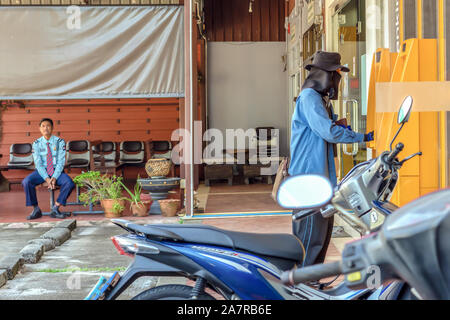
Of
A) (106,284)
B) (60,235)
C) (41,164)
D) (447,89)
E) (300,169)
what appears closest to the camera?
(106,284)

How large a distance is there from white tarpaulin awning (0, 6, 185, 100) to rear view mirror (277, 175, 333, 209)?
5629 mm

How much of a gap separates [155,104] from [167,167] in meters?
5.54

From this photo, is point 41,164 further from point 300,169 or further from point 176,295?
point 176,295

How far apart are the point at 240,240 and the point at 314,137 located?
5.40 ft

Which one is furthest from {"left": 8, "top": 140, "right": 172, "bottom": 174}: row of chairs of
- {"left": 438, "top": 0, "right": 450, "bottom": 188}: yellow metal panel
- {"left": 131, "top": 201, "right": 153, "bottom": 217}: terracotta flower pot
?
{"left": 438, "top": 0, "right": 450, "bottom": 188}: yellow metal panel

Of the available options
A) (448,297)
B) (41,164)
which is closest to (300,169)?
(448,297)

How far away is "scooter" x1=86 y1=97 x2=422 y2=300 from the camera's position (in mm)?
1977

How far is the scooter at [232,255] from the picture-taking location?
1.98 meters

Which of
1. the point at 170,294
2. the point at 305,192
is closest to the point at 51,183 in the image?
the point at 170,294

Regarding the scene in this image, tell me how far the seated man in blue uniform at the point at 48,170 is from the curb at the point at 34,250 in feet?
2.77

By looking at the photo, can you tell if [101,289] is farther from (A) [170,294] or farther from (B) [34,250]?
(B) [34,250]

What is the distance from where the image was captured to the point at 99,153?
11984mm

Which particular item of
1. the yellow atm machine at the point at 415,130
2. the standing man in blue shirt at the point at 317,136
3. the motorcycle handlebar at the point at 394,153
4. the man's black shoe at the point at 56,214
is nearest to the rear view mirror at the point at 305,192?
the motorcycle handlebar at the point at 394,153

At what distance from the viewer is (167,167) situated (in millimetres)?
7559
